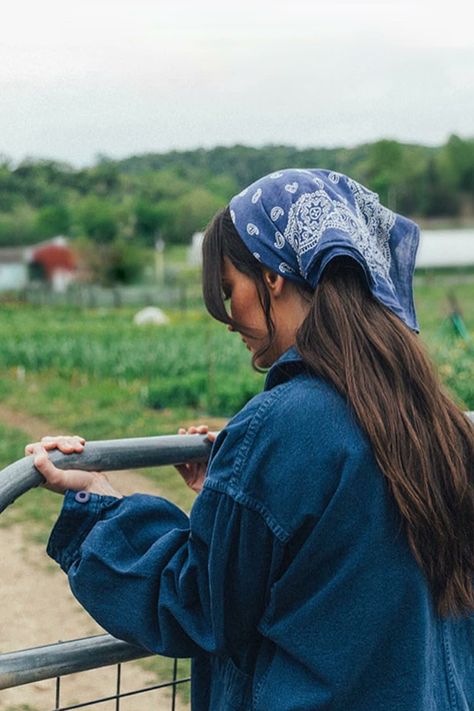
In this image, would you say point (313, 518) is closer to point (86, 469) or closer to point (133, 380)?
point (86, 469)

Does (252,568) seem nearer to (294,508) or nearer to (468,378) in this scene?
(294,508)

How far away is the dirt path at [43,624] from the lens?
12.4ft

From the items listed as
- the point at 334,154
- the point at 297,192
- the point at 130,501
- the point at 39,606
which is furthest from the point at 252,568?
the point at 334,154

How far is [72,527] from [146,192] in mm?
37716

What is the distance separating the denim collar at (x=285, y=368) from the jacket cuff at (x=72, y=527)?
29cm

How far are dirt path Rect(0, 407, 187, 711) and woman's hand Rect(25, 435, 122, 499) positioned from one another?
7.26ft

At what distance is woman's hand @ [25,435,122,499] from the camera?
1.45 metres

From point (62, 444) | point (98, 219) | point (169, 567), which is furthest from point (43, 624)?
point (98, 219)

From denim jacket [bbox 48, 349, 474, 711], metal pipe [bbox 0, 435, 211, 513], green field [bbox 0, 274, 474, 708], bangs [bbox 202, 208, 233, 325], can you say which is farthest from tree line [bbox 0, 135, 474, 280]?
denim jacket [bbox 48, 349, 474, 711]

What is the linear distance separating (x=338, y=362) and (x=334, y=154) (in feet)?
102

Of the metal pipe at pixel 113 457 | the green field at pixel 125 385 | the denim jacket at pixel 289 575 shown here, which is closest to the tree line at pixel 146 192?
the green field at pixel 125 385

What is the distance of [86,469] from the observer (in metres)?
1.53

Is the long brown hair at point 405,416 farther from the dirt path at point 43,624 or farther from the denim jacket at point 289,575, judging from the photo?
the dirt path at point 43,624

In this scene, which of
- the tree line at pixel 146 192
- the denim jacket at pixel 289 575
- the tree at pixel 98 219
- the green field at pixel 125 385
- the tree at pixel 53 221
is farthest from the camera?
the tree at pixel 53 221
